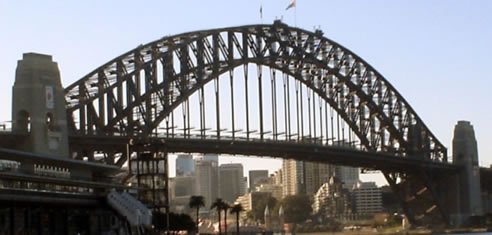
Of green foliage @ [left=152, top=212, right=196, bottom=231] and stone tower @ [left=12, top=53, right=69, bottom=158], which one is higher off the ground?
stone tower @ [left=12, top=53, right=69, bottom=158]

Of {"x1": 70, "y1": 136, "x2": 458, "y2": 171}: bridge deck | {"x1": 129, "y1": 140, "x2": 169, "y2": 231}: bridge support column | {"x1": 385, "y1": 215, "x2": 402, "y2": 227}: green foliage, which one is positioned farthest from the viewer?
{"x1": 385, "y1": 215, "x2": 402, "y2": 227}: green foliage

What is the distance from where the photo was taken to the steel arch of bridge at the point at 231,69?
108 meters

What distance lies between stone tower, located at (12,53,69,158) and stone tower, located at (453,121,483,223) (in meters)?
75.0

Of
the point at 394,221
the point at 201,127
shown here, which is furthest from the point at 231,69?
the point at 394,221

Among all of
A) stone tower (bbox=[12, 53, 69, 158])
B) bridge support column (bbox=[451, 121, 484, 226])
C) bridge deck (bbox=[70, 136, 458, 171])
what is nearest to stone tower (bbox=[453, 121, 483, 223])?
bridge support column (bbox=[451, 121, 484, 226])

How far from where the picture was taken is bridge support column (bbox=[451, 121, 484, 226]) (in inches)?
6112

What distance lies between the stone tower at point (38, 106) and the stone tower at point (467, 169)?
246 ft

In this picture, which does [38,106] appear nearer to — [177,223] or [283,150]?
[177,223]

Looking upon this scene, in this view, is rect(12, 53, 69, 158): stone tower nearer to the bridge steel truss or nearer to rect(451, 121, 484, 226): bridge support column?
the bridge steel truss

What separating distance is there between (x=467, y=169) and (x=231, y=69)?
44874mm

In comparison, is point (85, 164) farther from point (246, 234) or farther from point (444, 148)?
point (444, 148)

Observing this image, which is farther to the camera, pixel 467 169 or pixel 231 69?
pixel 467 169

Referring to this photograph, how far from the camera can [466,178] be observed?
156 meters

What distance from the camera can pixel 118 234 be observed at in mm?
78125
